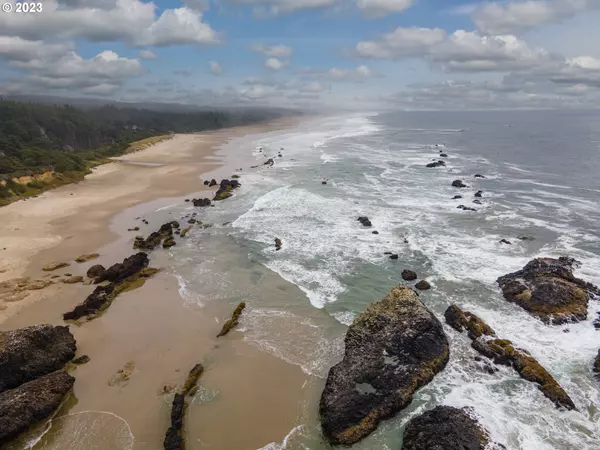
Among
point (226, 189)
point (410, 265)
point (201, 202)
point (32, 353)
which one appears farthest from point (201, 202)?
point (32, 353)

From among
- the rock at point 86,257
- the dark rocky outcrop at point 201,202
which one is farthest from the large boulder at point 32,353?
the dark rocky outcrop at point 201,202

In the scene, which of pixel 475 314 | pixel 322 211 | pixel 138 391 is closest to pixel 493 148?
pixel 322 211

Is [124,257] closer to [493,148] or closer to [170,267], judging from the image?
[170,267]

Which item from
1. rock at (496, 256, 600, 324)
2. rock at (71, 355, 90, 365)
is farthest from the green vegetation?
rock at (496, 256, 600, 324)

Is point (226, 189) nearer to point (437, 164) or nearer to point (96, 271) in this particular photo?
point (96, 271)

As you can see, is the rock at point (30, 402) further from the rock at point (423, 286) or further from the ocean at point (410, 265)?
the rock at point (423, 286)

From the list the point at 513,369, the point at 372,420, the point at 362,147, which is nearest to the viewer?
the point at 372,420

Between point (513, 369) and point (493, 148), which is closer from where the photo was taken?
point (513, 369)
